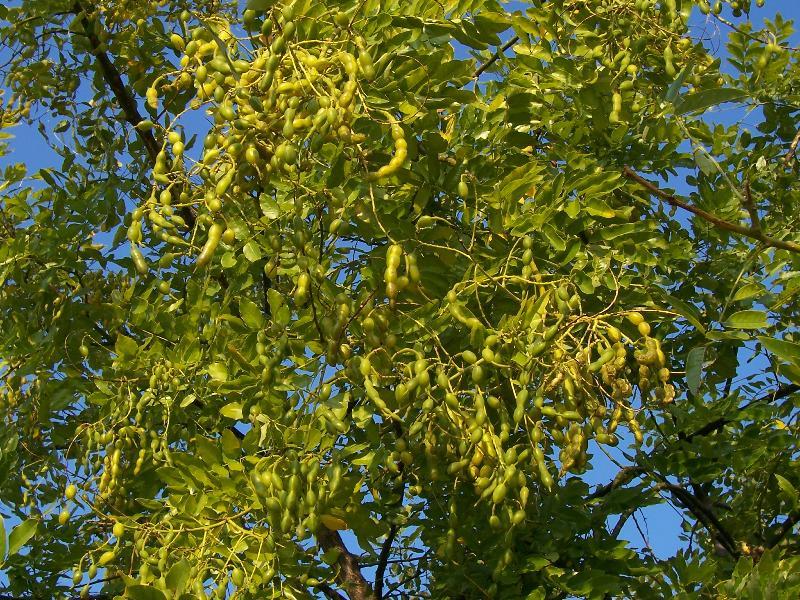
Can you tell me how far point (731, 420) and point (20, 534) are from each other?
82.0 inches

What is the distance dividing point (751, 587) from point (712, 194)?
4.84 feet

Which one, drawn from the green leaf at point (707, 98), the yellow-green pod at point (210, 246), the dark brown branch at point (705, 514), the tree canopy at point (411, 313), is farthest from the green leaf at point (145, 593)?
the dark brown branch at point (705, 514)

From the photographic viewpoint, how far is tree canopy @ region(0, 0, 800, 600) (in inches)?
90.5

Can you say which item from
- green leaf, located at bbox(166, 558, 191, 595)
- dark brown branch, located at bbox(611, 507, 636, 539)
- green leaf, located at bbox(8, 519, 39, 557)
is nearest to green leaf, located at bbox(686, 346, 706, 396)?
dark brown branch, located at bbox(611, 507, 636, 539)

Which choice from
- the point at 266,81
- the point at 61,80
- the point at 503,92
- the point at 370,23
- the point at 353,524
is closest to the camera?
the point at 266,81

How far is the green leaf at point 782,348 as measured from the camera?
186cm

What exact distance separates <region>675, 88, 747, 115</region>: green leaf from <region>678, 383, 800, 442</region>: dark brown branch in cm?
144

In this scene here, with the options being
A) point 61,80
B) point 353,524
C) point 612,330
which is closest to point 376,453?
point 353,524

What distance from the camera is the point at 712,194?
3.40m

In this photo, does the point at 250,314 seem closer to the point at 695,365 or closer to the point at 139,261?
the point at 139,261

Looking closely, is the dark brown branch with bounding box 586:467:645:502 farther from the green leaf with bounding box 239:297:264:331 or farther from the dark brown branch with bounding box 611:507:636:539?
the green leaf with bounding box 239:297:264:331

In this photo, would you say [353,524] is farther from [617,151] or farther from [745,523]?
[745,523]

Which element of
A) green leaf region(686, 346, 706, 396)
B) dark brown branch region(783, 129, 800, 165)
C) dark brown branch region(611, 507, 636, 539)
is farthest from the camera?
dark brown branch region(783, 129, 800, 165)

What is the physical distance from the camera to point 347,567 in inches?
138
